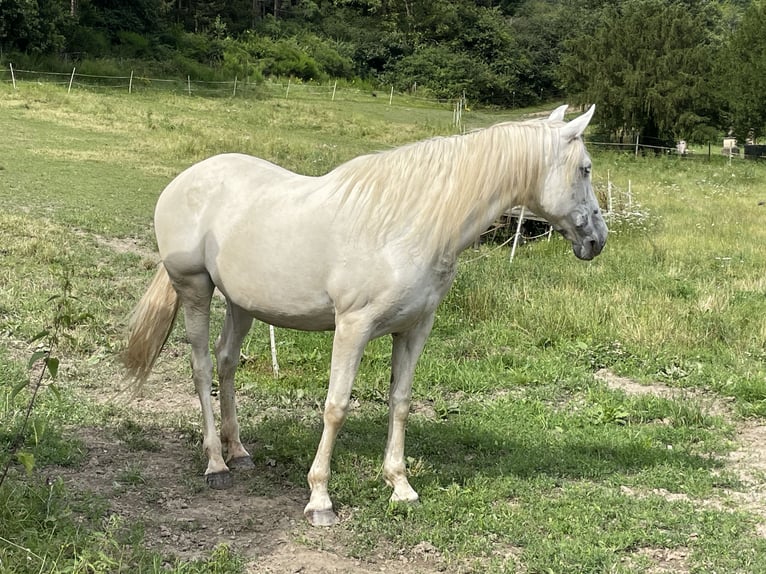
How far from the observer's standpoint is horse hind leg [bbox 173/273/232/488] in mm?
4238

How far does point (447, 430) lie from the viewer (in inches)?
199

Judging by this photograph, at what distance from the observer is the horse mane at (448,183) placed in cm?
364

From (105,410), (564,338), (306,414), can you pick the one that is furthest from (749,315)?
(105,410)

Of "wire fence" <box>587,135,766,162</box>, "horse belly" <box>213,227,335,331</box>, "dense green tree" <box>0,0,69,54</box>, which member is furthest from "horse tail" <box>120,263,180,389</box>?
"dense green tree" <box>0,0,69,54</box>

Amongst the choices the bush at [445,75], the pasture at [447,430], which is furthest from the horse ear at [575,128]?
the bush at [445,75]

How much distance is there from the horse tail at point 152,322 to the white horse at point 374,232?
1.31 ft

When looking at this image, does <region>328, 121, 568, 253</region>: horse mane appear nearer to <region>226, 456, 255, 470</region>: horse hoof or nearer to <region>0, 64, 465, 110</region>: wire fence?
<region>226, 456, 255, 470</region>: horse hoof

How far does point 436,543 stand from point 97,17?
44.5 m

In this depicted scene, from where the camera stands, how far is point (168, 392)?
551 cm

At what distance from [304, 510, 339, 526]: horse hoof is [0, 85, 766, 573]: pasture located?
5 centimetres

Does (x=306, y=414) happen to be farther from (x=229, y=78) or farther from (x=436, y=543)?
(x=229, y=78)

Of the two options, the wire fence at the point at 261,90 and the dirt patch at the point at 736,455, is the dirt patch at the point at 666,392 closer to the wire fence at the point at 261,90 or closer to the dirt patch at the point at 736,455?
the dirt patch at the point at 736,455

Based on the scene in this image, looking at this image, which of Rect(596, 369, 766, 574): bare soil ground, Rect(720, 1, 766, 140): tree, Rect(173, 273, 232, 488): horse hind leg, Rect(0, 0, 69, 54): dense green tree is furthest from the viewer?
Rect(0, 0, 69, 54): dense green tree

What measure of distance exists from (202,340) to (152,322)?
41cm
